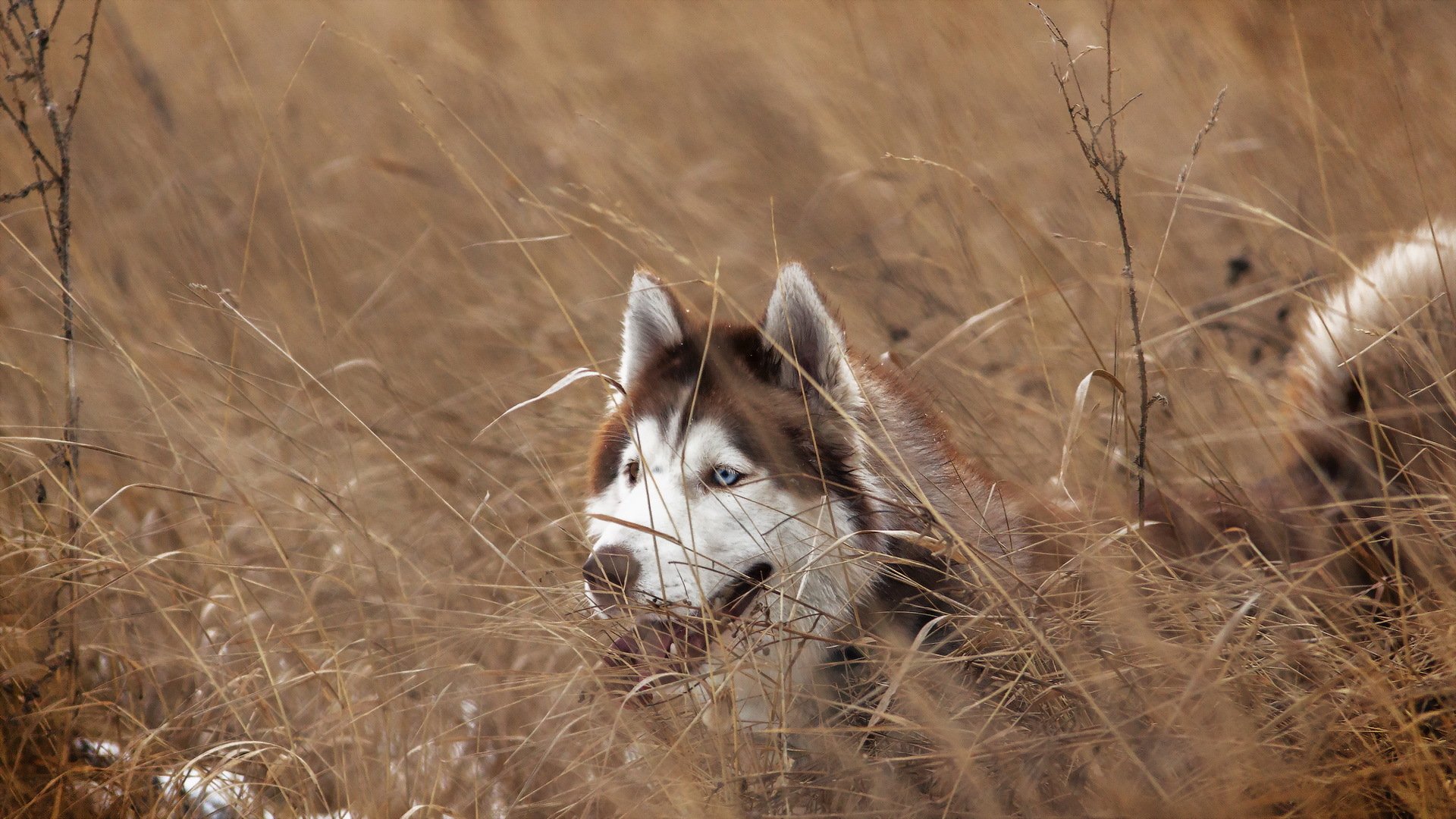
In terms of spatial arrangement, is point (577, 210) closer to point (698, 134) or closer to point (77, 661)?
point (698, 134)

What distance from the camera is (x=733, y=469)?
2281mm

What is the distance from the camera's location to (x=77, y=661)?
215cm

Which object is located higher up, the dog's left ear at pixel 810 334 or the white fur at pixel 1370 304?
the dog's left ear at pixel 810 334

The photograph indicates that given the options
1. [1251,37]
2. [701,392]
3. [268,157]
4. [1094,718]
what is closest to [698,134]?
[268,157]

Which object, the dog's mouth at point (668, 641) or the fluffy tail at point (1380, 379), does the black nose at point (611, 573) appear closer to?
the dog's mouth at point (668, 641)

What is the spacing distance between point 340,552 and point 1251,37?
4.07m

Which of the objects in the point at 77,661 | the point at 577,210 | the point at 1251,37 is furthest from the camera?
the point at 577,210

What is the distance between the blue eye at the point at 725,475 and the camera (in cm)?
228

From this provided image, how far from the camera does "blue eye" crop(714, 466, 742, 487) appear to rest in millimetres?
2279

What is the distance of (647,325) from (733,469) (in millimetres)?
468

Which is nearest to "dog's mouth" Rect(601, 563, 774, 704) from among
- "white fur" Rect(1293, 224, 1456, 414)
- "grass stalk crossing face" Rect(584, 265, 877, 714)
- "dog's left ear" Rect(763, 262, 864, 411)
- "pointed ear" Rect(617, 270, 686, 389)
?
"grass stalk crossing face" Rect(584, 265, 877, 714)

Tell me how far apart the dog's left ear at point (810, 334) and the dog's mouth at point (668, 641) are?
1.51 ft

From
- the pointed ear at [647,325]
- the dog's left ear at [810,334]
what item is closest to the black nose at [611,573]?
the dog's left ear at [810,334]

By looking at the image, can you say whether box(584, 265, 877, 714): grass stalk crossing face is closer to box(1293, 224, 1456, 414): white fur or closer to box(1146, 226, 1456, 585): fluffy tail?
box(1146, 226, 1456, 585): fluffy tail
